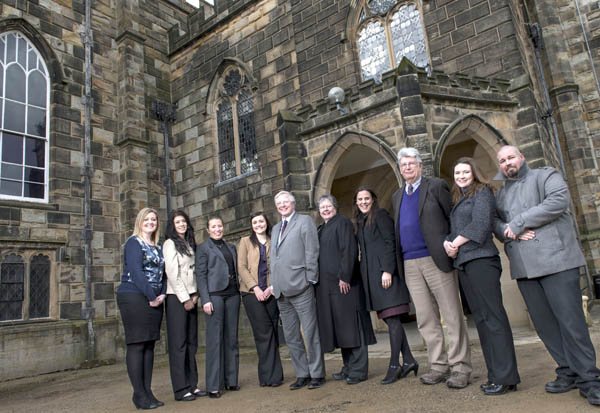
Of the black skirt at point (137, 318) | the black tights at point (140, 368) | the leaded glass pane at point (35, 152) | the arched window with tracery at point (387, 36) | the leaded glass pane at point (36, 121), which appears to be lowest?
the black tights at point (140, 368)

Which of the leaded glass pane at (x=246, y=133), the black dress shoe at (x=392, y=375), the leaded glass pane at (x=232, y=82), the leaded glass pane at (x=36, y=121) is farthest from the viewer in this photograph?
the leaded glass pane at (x=232, y=82)

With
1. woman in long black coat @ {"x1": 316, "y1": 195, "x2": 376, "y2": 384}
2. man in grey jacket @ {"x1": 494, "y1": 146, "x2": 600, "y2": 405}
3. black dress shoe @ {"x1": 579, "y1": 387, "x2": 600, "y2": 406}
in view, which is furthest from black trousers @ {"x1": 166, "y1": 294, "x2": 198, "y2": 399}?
black dress shoe @ {"x1": 579, "y1": 387, "x2": 600, "y2": 406}

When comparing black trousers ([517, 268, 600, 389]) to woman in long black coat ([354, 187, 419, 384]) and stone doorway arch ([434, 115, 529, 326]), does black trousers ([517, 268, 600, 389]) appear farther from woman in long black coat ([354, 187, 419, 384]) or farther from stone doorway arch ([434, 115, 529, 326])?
stone doorway arch ([434, 115, 529, 326])

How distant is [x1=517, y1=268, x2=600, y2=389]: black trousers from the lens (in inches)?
118

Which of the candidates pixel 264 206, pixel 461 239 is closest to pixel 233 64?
pixel 264 206

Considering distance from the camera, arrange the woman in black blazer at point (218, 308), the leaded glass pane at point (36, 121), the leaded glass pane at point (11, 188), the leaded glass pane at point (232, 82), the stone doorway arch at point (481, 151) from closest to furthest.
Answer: the woman in black blazer at point (218, 308) < the stone doorway arch at point (481, 151) < the leaded glass pane at point (11, 188) < the leaded glass pane at point (36, 121) < the leaded glass pane at point (232, 82)

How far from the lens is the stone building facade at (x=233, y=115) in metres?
7.47

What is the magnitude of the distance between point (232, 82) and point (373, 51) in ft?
12.8

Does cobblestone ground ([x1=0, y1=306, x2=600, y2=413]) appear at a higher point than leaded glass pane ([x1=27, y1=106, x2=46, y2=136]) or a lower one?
lower

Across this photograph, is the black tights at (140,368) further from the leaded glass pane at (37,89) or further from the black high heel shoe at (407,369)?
the leaded glass pane at (37,89)

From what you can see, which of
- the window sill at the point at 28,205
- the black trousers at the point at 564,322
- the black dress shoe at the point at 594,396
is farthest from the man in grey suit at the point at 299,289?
the window sill at the point at 28,205

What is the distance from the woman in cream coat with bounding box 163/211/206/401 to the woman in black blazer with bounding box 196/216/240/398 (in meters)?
0.11

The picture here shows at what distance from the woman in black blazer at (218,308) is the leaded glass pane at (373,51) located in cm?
609

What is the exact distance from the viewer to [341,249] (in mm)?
4395
